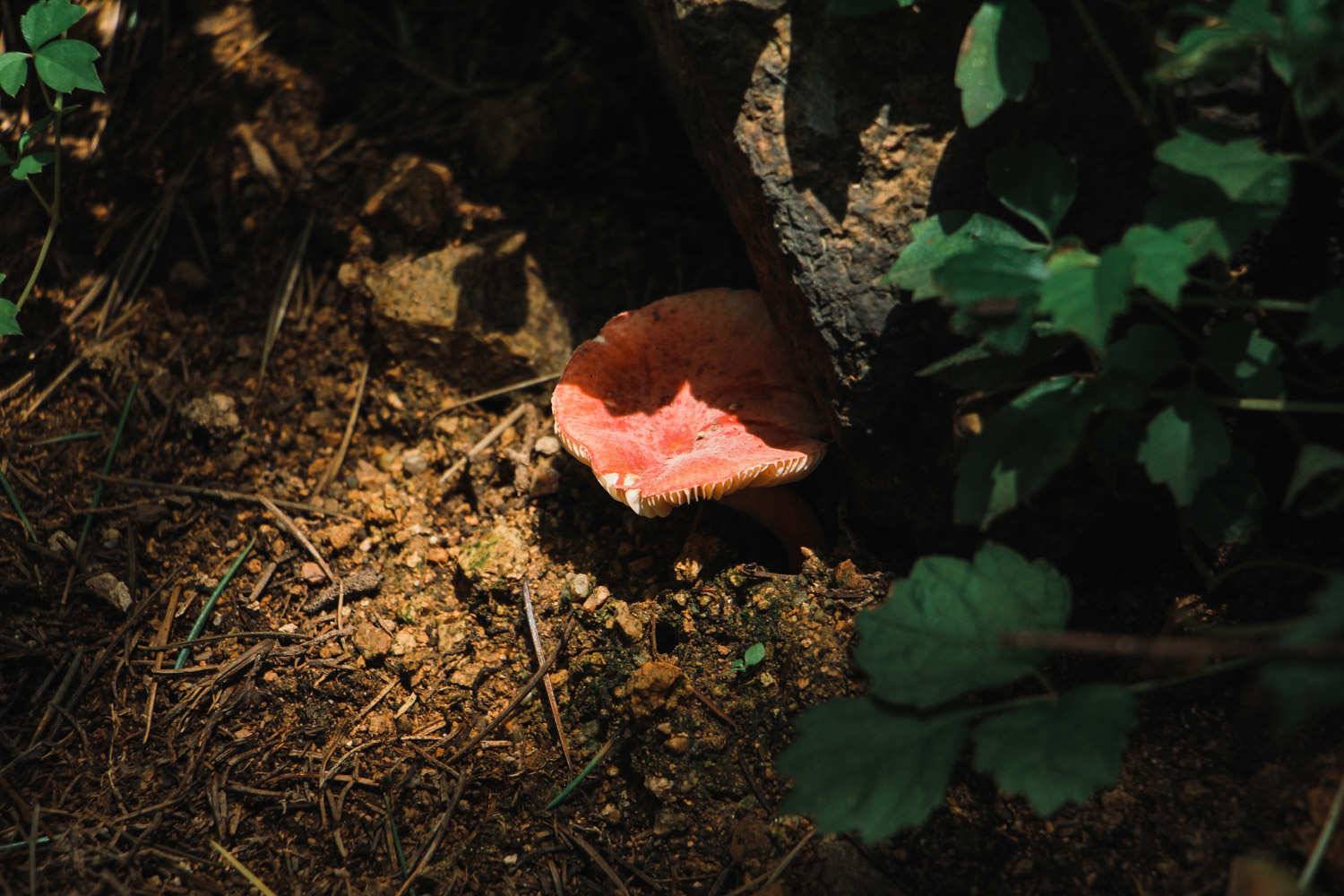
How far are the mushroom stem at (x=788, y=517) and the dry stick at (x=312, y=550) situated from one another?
1.13 m

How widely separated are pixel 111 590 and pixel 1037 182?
2.58 metres

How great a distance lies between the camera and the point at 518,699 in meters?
2.44

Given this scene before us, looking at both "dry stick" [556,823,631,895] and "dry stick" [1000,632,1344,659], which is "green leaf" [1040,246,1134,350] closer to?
"dry stick" [1000,632,1344,659]

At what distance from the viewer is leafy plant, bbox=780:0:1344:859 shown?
1523mm

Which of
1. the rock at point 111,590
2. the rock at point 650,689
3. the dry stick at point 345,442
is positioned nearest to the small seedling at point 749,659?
the rock at point 650,689

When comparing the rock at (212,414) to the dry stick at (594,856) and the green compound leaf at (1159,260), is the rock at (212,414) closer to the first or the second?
the dry stick at (594,856)

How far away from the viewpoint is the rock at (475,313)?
3.11m

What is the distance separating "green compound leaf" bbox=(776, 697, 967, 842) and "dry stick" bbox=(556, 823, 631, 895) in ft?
2.14

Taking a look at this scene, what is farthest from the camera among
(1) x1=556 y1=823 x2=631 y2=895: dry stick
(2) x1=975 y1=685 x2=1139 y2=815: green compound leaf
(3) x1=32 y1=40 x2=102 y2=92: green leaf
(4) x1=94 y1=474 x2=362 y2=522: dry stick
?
(4) x1=94 y1=474 x2=362 y2=522: dry stick

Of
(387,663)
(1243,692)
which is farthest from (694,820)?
(1243,692)

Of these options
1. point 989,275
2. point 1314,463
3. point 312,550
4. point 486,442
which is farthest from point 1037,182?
point 312,550

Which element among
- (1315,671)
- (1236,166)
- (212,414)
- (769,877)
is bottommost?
(769,877)

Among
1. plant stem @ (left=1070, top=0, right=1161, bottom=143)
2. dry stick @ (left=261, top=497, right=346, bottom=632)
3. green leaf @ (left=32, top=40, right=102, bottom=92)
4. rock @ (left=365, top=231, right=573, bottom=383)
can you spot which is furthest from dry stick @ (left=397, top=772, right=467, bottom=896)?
plant stem @ (left=1070, top=0, right=1161, bottom=143)

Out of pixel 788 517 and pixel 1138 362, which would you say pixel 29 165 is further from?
pixel 1138 362
